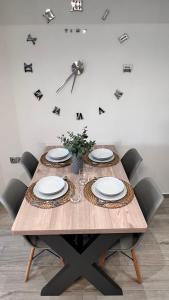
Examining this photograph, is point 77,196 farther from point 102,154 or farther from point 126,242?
point 102,154

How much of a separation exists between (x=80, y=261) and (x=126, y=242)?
1.21ft

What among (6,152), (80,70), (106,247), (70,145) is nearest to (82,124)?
(80,70)

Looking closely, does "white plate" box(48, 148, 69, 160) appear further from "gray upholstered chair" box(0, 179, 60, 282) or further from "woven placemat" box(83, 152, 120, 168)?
"gray upholstered chair" box(0, 179, 60, 282)

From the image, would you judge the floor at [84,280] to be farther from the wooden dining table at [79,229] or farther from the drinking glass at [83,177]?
the drinking glass at [83,177]

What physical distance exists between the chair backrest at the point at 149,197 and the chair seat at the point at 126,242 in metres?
0.18

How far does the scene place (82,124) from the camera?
2516 millimetres

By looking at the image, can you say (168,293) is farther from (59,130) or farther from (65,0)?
(65,0)

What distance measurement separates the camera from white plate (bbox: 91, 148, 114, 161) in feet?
7.08

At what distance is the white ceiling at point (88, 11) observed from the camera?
2.06m

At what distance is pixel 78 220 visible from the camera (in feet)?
4.78

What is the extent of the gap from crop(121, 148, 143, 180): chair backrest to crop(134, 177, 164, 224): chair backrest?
1.08 ft

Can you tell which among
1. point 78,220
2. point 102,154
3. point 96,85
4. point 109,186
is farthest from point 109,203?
point 96,85

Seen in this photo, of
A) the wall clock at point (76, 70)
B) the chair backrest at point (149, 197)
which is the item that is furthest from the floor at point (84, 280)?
the wall clock at point (76, 70)

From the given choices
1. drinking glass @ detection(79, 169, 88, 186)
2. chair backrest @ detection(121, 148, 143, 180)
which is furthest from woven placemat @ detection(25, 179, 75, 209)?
chair backrest @ detection(121, 148, 143, 180)
